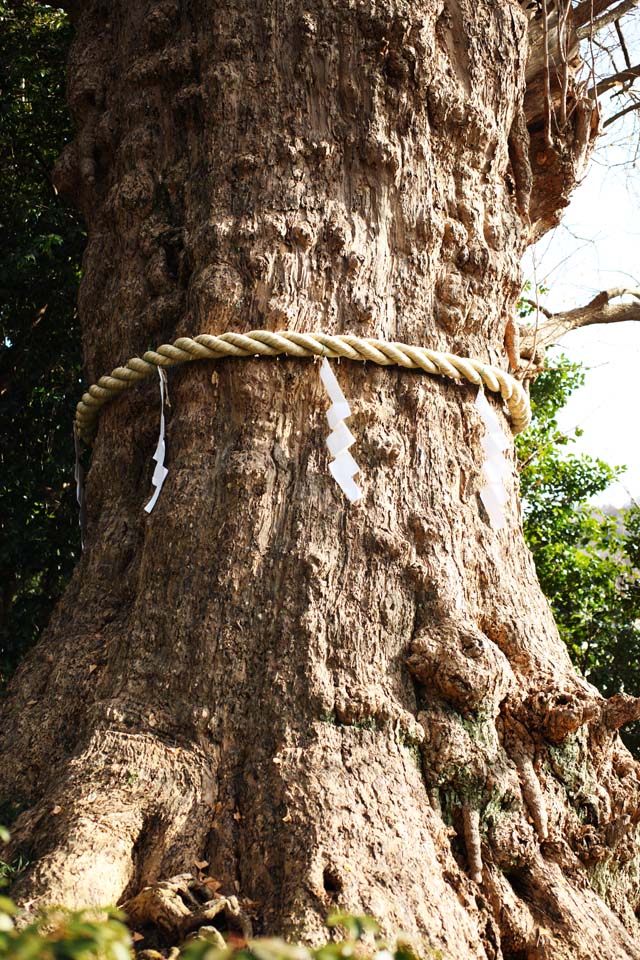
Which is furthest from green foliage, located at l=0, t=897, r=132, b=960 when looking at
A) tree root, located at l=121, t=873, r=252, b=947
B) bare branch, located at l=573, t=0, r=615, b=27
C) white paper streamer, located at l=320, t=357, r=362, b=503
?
bare branch, located at l=573, t=0, r=615, b=27

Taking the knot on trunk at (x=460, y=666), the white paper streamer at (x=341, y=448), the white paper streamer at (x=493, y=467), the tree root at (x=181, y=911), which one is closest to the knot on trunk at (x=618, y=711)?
the knot on trunk at (x=460, y=666)

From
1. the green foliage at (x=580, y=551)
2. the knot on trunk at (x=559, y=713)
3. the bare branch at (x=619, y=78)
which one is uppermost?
the bare branch at (x=619, y=78)

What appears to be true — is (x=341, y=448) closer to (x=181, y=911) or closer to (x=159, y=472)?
(x=159, y=472)

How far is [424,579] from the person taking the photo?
7.56 ft

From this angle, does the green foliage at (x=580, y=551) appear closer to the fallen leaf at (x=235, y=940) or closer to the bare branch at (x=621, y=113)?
the bare branch at (x=621, y=113)

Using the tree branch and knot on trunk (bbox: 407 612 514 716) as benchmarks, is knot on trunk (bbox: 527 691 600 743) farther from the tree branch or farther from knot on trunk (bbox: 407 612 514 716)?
the tree branch

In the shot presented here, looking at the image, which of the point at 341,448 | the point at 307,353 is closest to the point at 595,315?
the point at 307,353

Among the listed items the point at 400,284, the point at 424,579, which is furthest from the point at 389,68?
the point at 424,579

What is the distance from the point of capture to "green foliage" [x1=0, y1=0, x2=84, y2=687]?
14.5 feet

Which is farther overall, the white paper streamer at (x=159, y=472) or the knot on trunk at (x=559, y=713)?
the white paper streamer at (x=159, y=472)

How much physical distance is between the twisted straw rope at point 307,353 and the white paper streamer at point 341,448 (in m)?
0.14

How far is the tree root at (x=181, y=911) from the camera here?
171cm

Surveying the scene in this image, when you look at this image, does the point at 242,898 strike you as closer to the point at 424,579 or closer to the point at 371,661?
the point at 371,661

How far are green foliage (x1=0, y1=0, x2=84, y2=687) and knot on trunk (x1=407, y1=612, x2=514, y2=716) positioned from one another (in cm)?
262
